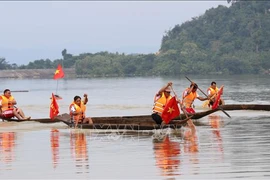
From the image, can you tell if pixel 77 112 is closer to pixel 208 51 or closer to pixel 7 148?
pixel 7 148

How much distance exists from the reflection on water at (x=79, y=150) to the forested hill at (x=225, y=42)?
108784 mm

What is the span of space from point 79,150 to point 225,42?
399 feet

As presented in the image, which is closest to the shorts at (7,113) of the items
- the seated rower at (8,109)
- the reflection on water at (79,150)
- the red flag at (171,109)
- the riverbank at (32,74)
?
the seated rower at (8,109)

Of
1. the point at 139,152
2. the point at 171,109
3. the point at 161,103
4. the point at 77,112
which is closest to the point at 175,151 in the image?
the point at 139,152

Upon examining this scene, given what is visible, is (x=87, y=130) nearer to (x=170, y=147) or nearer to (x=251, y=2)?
(x=170, y=147)

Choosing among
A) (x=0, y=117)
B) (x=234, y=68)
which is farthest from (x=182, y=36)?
(x=0, y=117)

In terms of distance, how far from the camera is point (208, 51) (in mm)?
135500

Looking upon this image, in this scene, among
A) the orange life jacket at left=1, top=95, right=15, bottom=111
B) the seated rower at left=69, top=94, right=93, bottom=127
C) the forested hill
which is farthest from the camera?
the forested hill

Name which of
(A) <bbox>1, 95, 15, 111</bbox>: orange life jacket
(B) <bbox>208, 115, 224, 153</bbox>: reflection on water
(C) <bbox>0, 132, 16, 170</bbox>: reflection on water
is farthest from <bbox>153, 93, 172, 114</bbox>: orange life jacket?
(A) <bbox>1, 95, 15, 111</bbox>: orange life jacket

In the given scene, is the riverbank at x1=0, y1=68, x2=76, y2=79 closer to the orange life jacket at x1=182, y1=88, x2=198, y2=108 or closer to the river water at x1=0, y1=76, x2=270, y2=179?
the orange life jacket at x1=182, y1=88, x2=198, y2=108

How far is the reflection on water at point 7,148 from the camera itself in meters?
15.9

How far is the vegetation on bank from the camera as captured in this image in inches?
5113

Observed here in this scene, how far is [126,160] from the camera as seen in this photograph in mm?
15508

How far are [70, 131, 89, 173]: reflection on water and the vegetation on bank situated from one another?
108799 millimetres
